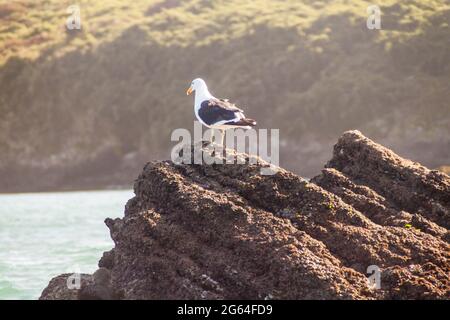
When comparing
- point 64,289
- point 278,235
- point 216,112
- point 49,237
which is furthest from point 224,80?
point 278,235

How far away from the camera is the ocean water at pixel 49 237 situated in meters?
23.2

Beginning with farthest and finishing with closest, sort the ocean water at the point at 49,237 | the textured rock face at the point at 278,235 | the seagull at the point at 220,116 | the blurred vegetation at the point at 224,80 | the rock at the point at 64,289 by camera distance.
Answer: the blurred vegetation at the point at 224,80, the ocean water at the point at 49,237, the seagull at the point at 220,116, the rock at the point at 64,289, the textured rock face at the point at 278,235

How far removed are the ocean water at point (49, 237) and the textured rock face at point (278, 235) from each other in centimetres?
832

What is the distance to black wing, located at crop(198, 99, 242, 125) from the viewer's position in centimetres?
1474

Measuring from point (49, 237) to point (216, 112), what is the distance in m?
20.6

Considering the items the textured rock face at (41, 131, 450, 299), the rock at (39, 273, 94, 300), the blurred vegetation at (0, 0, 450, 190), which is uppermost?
the blurred vegetation at (0, 0, 450, 190)

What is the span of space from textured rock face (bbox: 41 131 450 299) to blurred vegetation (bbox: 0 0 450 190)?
46.9 metres

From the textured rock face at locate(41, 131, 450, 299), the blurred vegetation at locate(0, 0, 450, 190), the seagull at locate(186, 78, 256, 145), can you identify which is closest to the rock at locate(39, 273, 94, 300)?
the textured rock face at locate(41, 131, 450, 299)

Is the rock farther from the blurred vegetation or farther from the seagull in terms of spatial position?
the blurred vegetation

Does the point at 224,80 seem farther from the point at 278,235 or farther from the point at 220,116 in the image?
the point at 278,235

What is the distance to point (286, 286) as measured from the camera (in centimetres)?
1084

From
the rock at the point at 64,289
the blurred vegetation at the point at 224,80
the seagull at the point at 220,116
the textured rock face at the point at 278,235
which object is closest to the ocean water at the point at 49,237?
the seagull at the point at 220,116

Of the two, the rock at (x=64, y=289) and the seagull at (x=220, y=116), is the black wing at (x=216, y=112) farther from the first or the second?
the rock at (x=64, y=289)

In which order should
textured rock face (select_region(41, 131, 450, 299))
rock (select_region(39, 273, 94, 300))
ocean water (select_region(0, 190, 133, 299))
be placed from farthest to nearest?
ocean water (select_region(0, 190, 133, 299)) → rock (select_region(39, 273, 94, 300)) → textured rock face (select_region(41, 131, 450, 299))
